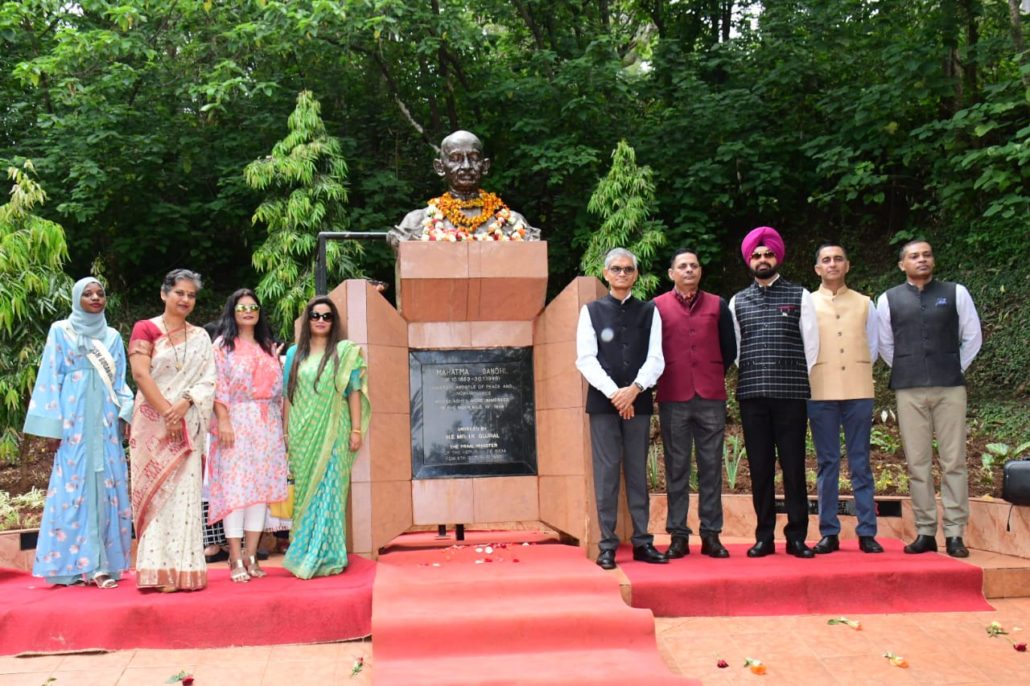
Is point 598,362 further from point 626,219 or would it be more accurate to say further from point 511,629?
point 626,219

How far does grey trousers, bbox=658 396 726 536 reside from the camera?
4965mm

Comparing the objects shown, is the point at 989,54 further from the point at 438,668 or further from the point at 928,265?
the point at 438,668

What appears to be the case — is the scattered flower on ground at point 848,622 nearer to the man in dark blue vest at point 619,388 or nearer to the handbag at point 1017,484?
the man in dark blue vest at point 619,388

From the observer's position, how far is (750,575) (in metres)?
4.54

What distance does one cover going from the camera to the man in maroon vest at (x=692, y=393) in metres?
4.95

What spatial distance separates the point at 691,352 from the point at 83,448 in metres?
3.25

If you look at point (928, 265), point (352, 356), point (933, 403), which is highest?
point (928, 265)

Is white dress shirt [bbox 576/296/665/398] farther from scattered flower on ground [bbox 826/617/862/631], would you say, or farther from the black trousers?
scattered flower on ground [bbox 826/617/862/631]

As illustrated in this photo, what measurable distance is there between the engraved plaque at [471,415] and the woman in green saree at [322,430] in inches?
21.3

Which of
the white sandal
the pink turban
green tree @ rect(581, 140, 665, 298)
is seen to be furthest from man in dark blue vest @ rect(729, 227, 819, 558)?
green tree @ rect(581, 140, 665, 298)

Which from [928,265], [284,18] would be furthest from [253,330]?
[284,18]

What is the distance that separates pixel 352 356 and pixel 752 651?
249 cm

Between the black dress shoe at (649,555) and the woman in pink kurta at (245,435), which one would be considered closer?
the woman in pink kurta at (245,435)

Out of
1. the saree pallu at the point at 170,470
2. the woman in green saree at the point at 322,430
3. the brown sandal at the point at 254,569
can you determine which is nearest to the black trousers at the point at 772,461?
the woman in green saree at the point at 322,430
